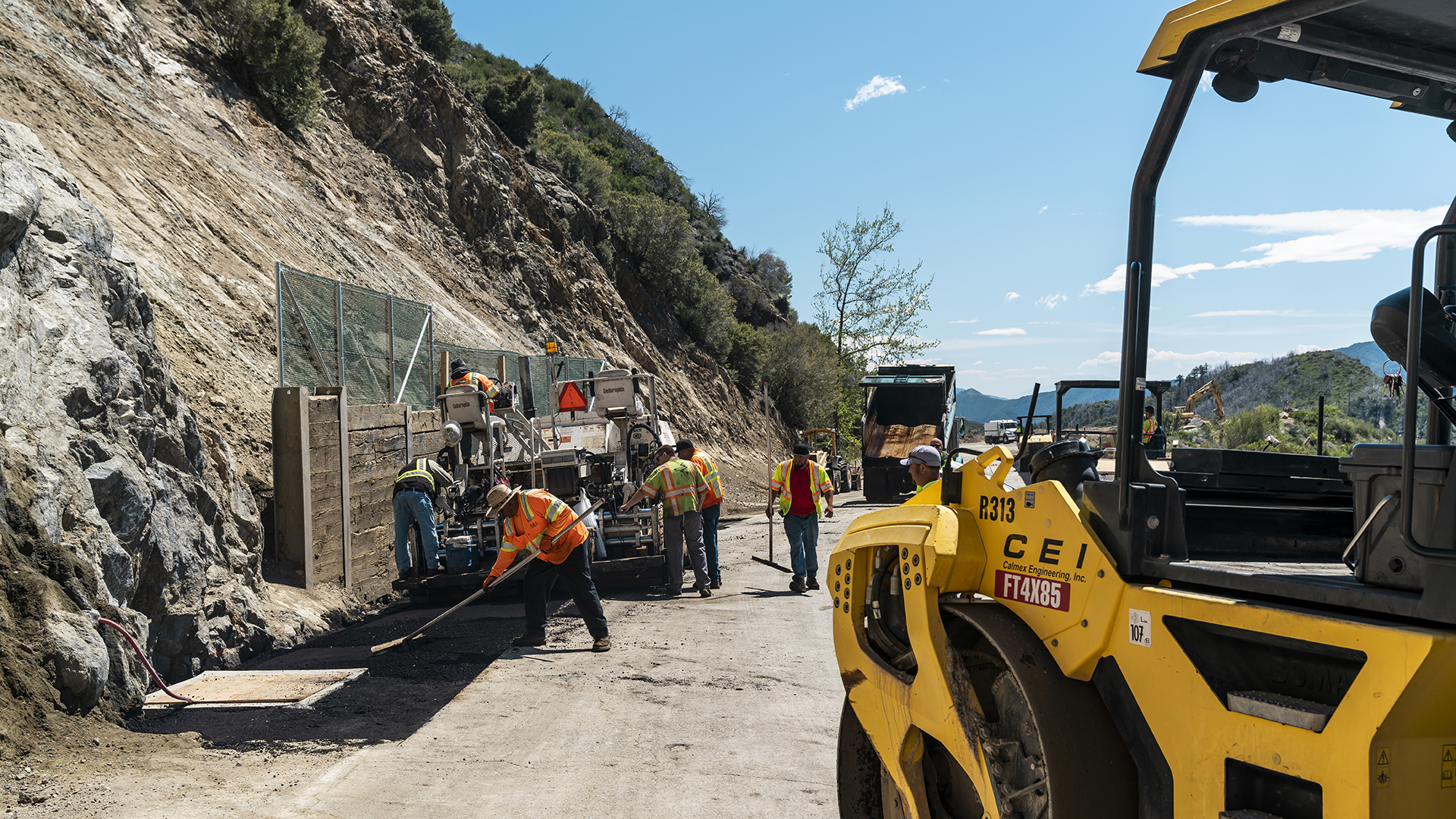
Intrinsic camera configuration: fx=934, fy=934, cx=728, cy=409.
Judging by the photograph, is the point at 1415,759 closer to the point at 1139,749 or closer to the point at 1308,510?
the point at 1139,749

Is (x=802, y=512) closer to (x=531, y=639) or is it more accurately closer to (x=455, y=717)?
(x=531, y=639)

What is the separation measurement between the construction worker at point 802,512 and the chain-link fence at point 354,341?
5.86 m

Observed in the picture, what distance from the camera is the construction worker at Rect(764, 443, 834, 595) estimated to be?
11.3 meters

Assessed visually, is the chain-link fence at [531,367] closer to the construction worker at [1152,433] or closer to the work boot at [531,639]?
the work boot at [531,639]

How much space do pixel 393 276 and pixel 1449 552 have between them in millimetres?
21230

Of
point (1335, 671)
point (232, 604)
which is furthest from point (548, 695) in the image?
point (1335, 671)

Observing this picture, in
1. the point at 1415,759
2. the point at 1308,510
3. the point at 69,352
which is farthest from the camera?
the point at 69,352

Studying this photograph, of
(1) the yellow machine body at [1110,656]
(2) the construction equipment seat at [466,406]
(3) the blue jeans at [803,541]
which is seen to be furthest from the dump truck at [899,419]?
(1) the yellow machine body at [1110,656]

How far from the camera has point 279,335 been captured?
36.0ft

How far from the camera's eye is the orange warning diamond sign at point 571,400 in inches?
527

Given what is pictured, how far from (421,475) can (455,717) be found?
16.2ft

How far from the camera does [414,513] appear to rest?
34.9 ft

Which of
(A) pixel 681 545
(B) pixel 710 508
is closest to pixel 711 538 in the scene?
(B) pixel 710 508

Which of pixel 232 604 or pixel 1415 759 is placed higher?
pixel 1415 759
